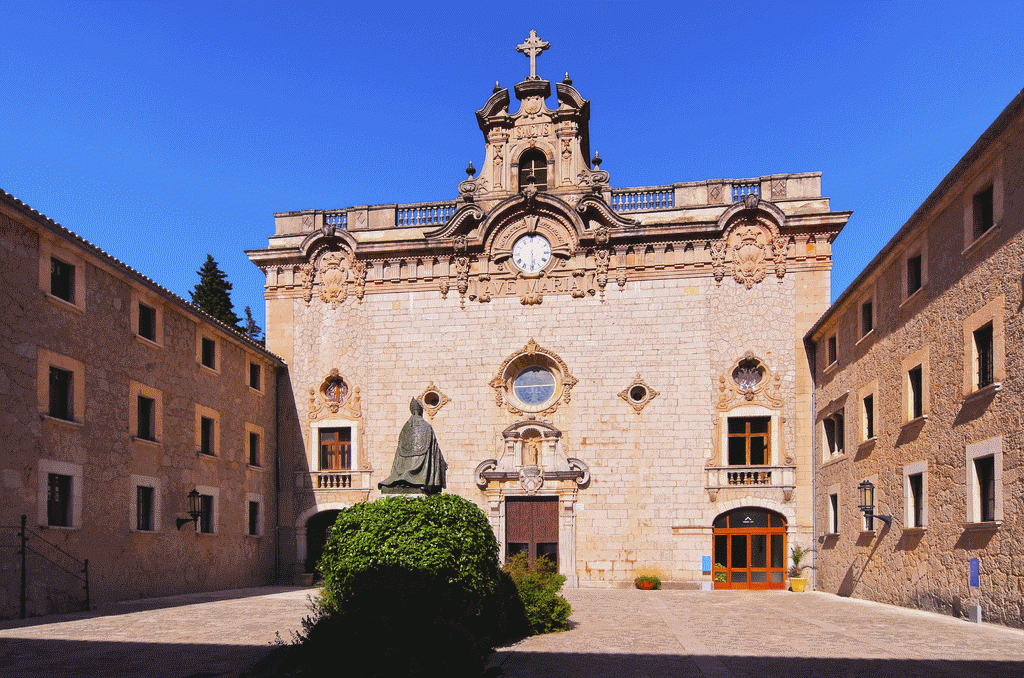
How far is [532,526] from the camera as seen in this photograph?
86.5 ft

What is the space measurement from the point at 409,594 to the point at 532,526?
56.0 feet

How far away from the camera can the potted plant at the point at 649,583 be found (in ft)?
81.5

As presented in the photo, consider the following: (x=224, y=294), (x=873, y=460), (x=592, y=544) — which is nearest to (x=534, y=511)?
(x=592, y=544)

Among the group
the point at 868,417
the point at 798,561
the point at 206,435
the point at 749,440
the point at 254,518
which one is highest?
the point at 868,417

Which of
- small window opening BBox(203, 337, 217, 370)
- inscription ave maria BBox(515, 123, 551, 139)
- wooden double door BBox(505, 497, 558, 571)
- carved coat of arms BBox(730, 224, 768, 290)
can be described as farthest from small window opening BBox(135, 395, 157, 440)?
carved coat of arms BBox(730, 224, 768, 290)

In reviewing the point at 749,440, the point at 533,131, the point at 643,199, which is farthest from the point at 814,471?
the point at 533,131

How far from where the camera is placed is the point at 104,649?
38.5ft

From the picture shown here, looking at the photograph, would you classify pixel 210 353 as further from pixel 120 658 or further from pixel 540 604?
pixel 540 604

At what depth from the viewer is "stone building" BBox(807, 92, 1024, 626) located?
13.9 meters

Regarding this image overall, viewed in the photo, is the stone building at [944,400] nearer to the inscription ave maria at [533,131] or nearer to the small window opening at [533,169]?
the small window opening at [533,169]

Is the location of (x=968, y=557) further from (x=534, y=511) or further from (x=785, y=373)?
(x=534, y=511)

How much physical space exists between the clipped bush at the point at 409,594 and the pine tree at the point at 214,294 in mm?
30743

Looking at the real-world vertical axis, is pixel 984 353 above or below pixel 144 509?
above

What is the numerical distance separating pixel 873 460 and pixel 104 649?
1612 cm
